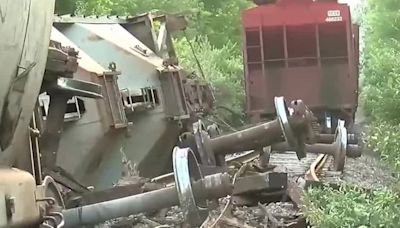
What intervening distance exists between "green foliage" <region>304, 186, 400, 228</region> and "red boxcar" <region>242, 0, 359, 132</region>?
729cm

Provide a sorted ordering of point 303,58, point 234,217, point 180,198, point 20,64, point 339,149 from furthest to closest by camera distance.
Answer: point 303,58, point 339,149, point 234,217, point 180,198, point 20,64

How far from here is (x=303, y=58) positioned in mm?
12758

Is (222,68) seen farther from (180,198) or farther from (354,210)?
(180,198)

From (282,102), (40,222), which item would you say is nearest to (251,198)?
(282,102)

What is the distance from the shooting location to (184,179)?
3.64 metres

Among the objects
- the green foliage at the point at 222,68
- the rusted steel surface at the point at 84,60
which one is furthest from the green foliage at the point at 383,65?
the rusted steel surface at the point at 84,60

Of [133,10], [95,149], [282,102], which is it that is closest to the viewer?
[282,102]

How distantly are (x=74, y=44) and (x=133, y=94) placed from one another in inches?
30.3

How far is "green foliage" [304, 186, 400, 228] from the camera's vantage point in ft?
14.0

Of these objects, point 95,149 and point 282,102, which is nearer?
point 282,102

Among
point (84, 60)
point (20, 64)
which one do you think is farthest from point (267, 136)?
point (20, 64)

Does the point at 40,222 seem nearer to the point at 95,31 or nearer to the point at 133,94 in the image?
the point at 133,94

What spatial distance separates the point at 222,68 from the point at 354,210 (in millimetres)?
14866

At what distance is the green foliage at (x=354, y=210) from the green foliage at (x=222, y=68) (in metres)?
9.79
